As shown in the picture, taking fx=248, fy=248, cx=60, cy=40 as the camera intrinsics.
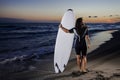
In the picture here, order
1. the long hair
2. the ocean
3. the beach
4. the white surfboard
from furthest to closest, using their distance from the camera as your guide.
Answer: the ocean
the white surfboard
the long hair
the beach

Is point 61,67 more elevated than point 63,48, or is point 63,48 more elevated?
point 63,48

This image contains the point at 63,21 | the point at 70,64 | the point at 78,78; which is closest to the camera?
the point at 78,78

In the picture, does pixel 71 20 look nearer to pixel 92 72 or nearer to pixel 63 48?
pixel 63 48

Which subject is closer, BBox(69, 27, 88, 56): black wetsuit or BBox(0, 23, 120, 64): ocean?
BBox(69, 27, 88, 56): black wetsuit

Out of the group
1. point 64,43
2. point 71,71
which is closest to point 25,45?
point 64,43

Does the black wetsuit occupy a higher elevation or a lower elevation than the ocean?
higher

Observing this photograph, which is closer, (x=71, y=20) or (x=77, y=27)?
(x=77, y=27)

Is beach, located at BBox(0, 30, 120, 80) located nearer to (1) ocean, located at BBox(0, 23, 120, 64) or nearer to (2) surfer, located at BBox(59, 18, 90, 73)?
(2) surfer, located at BBox(59, 18, 90, 73)

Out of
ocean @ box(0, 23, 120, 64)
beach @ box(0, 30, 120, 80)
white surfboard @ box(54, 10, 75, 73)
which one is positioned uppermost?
white surfboard @ box(54, 10, 75, 73)

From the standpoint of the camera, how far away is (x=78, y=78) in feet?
17.8

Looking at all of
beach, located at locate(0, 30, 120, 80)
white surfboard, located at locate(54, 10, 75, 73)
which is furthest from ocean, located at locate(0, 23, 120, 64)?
white surfboard, located at locate(54, 10, 75, 73)

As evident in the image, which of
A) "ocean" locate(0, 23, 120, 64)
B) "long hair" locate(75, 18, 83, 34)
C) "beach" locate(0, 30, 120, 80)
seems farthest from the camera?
"ocean" locate(0, 23, 120, 64)

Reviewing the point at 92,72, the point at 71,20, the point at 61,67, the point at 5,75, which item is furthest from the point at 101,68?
the point at 5,75

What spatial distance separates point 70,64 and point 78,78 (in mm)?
1928
